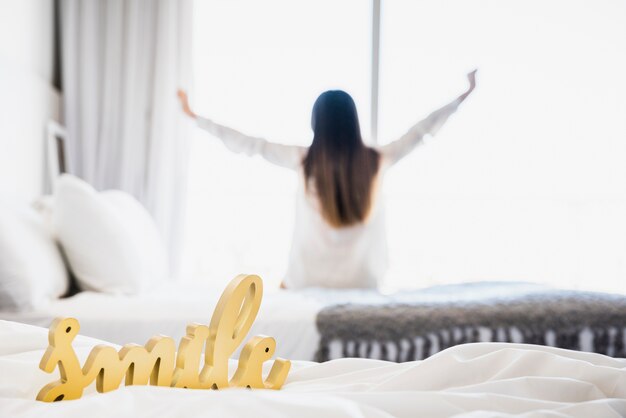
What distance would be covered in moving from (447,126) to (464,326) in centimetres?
285

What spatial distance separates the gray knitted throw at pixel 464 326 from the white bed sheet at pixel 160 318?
0.05m

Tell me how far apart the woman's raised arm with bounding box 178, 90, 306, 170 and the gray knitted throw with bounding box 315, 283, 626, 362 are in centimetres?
116

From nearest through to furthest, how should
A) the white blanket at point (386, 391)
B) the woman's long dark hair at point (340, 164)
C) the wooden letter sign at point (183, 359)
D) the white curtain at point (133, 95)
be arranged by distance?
1. the white blanket at point (386, 391)
2. the wooden letter sign at point (183, 359)
3. the woman's long dark hair at point (340, 164)
4. the white curtain at point (133, 95)

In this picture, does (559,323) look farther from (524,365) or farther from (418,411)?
(418,411)

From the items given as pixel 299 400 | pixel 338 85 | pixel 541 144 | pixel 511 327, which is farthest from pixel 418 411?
pixel 541 144

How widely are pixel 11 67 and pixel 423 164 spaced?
2708 mm

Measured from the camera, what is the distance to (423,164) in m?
4.21

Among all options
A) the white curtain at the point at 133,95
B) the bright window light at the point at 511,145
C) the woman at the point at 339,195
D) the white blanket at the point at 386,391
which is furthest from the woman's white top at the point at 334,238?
the white blanket at the point at 386,391

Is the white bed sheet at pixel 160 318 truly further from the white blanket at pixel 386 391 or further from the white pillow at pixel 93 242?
the white blanket at pixel 386 391

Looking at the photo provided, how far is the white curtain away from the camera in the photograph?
343cm

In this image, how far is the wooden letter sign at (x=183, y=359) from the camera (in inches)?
27.8

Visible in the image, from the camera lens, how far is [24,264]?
5.00ft

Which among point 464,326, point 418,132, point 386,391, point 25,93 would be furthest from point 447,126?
point 386,391

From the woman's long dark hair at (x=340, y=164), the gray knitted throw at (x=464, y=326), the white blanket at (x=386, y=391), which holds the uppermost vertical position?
the woman's long dark hair at (x=340, y=164)
